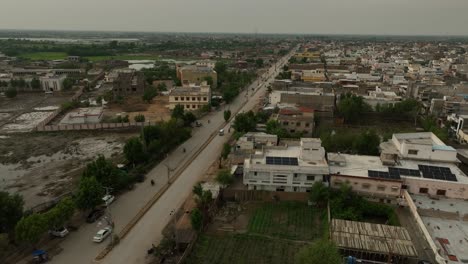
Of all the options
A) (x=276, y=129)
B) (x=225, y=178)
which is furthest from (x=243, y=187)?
(x=276, y=129)

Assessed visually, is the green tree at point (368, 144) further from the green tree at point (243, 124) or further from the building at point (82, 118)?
the building at point (82, 118)

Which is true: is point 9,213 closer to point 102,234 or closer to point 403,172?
point 102,234

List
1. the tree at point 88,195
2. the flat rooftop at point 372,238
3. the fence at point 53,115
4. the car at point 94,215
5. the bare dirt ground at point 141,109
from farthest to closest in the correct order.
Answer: the bare dirt ground at point 141,109, the fence at point 53,115, the car at point 94,215, the tree at point 88,195, the flat rooftop at point 372,238

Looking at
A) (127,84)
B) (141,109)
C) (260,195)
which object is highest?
(127,84)

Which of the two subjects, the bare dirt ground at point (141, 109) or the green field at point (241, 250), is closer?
the green field at point (241, 250)

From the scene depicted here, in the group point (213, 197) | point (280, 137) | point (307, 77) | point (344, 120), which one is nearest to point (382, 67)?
point (307, 77)

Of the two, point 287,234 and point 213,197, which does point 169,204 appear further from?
point 287,234

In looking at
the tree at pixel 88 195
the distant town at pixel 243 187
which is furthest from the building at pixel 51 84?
the tree at pixel 88 195
